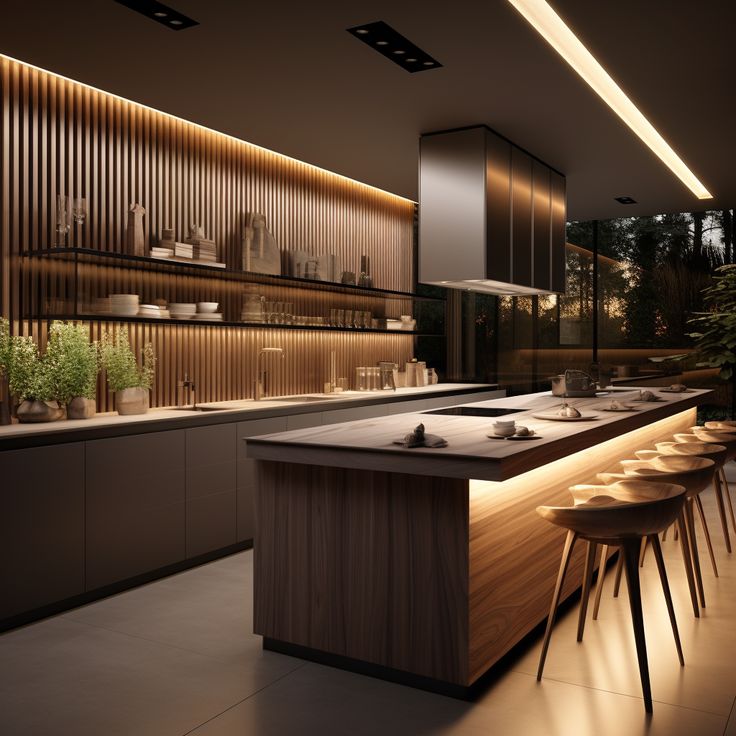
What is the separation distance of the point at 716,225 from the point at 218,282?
5.88 metres

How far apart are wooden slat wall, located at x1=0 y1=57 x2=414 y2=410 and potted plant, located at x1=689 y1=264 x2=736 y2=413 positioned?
11.4 ft

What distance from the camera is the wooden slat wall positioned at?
4.25 metres

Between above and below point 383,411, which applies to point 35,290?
above

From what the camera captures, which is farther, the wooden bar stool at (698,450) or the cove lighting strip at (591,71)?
the wooden bar stool at (698,450)

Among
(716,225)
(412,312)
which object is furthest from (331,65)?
(716,225)

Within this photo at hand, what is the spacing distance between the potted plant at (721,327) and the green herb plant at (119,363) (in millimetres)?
5937

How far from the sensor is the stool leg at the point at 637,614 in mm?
2674

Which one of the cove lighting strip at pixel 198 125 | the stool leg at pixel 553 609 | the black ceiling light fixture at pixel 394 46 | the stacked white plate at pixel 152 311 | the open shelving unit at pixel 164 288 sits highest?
the cove lighting strip at pixel 198 125

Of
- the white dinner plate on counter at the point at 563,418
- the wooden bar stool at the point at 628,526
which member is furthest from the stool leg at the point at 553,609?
the white dinner plate on counter at the point at 563,418

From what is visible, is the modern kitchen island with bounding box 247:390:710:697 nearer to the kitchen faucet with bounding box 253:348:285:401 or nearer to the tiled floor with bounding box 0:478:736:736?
the tiled floor with bounding box 0:478:736:736

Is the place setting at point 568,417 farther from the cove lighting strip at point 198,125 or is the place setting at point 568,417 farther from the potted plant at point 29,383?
the cove lighting strip at point 198,125

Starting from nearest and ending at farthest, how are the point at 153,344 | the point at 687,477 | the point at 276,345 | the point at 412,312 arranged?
the point at 687,477, the point at 153,344, the point at 276,345, the point at 412,312

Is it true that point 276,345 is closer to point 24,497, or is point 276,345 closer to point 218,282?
point 218,282

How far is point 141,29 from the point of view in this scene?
3.59 m
